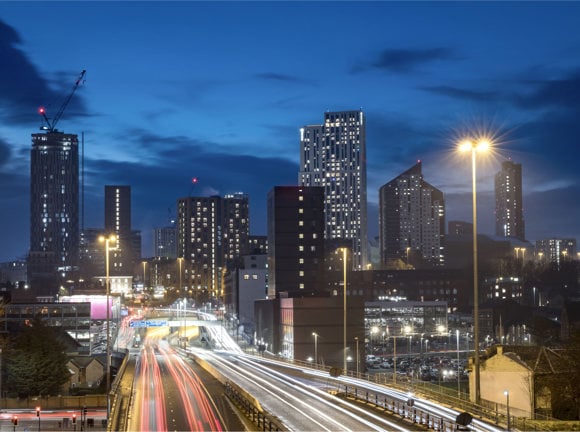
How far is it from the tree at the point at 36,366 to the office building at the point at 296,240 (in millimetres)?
80138

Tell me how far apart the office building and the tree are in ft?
263

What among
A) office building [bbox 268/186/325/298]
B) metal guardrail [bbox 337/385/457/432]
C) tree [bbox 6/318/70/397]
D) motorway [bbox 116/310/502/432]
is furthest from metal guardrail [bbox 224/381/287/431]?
office building [bbox 268/186/325/298]

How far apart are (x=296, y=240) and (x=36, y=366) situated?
283ft

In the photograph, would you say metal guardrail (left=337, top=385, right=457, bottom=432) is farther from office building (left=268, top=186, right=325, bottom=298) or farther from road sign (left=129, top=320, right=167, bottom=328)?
office building (left=268, top=186, right=325, bottom=298)

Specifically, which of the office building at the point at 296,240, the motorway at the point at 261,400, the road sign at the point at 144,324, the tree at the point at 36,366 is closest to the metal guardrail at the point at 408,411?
the motorway at the point at 261,400

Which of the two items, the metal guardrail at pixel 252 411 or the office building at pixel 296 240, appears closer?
the metal guardrail at pixel 252 411

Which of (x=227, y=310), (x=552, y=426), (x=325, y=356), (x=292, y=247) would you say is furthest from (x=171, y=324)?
(x=552, y=426)

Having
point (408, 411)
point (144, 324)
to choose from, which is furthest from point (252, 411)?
point (144, 324)

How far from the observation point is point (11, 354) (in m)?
67.6

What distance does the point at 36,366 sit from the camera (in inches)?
2537

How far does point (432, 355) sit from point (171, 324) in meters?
40.8

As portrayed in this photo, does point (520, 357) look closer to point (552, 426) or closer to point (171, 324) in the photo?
point (552, 426)

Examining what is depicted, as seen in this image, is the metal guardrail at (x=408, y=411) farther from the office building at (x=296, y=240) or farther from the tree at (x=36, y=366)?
the office building at (x=296, y=240)

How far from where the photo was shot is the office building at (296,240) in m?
147
